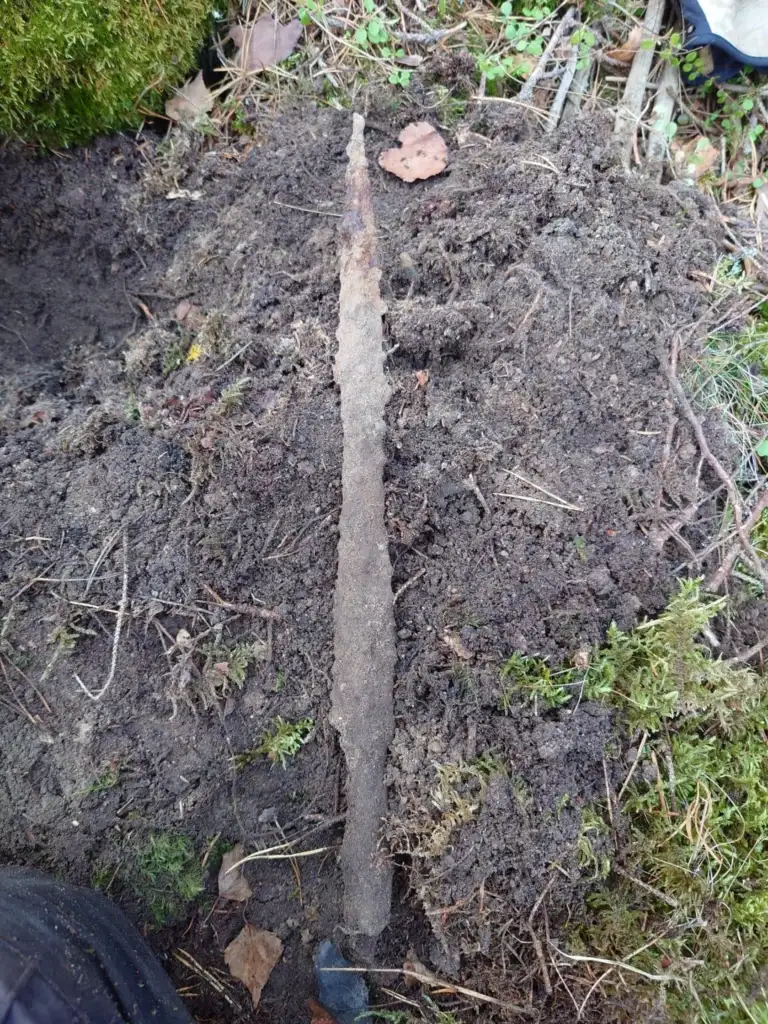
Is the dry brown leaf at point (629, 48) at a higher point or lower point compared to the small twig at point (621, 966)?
higher

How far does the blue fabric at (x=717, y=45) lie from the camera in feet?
7.83

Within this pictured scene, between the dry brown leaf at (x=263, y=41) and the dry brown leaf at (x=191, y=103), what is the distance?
0.60 ft

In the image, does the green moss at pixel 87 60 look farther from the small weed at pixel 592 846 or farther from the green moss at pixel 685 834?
the small weed at pixel 592 846

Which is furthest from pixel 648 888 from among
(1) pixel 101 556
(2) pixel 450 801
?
(1) pixel 101 556

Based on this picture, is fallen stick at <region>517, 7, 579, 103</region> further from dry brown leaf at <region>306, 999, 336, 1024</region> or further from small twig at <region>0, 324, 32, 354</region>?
dry brown leaf at <region>306, 999, 336, 1024</region>

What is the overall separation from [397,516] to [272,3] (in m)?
2.17

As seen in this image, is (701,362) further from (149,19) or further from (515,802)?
(149,19)

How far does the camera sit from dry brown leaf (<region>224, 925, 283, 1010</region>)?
176 cm

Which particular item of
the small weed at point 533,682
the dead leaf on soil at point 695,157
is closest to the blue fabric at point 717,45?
the dead leaf on soil at point 695,157

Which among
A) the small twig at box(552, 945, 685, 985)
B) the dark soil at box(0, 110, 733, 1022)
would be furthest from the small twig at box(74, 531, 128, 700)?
the small twig at box(552, 945, 685, 985)

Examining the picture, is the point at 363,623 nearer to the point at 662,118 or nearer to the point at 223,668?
the point at 223,668

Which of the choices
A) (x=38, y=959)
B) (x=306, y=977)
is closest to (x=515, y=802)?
(x=306, y=977)

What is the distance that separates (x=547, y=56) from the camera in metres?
2.46

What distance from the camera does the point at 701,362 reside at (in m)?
2.14
